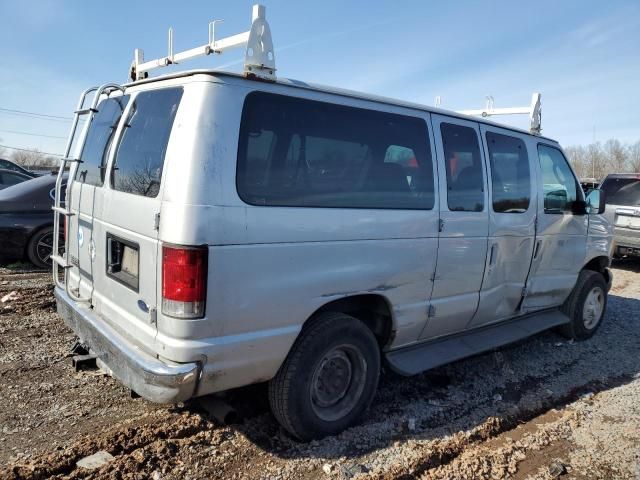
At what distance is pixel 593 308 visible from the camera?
5.95 meters

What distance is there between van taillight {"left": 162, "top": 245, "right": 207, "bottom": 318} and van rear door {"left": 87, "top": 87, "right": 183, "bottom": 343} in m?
0.12

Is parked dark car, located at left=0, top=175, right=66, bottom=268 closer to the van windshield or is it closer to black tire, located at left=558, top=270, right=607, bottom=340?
black tire, located at left=558, top=270, right=607, bottom=340

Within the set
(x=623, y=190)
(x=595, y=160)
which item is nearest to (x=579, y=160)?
(x=595, y=160)

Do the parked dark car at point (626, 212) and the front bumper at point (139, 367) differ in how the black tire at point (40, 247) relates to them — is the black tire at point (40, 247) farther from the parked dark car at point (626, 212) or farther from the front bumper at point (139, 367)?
the parked dark car at point (626, 212)

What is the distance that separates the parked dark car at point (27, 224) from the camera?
760 cm

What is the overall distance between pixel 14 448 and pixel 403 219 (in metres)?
2.92

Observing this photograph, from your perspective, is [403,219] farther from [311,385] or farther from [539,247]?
[539,247]

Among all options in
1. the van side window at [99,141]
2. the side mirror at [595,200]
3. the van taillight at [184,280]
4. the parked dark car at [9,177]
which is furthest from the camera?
the parked dark car at [9,177]

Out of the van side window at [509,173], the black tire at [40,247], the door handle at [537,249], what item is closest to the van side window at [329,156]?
the van side window at [509,173]

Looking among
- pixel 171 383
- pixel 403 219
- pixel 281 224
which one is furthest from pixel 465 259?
pixel 171 383

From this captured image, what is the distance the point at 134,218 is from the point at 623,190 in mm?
10828

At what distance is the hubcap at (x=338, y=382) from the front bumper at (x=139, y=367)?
36.2 inches

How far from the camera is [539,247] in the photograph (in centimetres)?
487

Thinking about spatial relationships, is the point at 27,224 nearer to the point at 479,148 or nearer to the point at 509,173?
the point at 479,148
